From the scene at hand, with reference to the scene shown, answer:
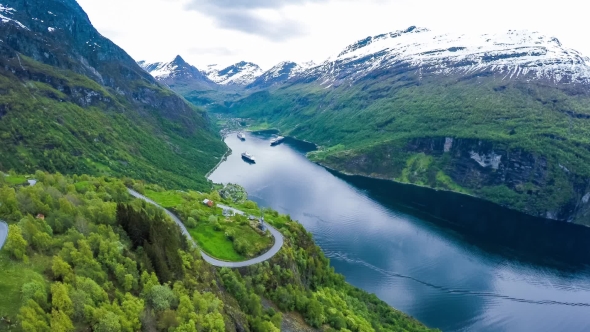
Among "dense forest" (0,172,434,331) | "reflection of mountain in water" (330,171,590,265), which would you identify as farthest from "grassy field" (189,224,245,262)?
"reflection of mountain in water" (330,171,590,265)

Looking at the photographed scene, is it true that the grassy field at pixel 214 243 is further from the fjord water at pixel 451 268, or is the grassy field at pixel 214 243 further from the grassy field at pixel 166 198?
the fjord water at pixel 451 268

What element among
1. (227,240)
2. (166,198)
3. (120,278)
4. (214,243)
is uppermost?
(120,278)

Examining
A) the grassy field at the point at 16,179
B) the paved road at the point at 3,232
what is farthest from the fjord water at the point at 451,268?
the paved road at the point at 3,232

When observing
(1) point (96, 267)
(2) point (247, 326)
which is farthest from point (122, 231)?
(2) point (247, 326)

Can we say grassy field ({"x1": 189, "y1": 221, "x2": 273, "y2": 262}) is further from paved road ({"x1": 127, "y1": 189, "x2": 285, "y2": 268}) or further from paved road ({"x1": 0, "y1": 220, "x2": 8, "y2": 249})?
paved road ({"x1": 0, "y1": 220, "x2": 8, "y2": 249})

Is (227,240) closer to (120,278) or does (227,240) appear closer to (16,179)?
(120,278)

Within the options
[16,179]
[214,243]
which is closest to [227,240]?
[214,243]
